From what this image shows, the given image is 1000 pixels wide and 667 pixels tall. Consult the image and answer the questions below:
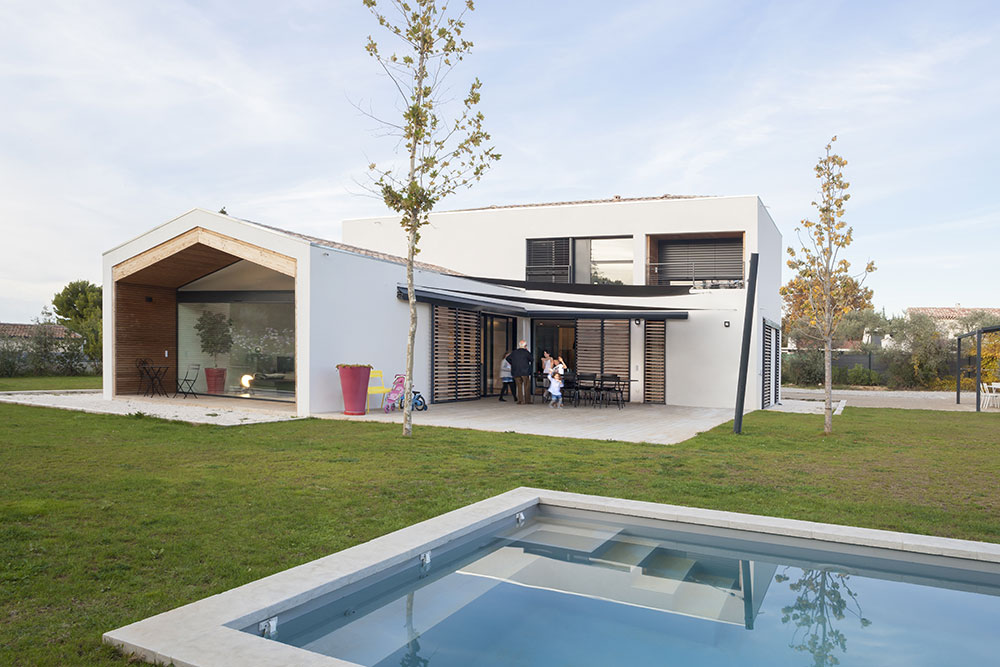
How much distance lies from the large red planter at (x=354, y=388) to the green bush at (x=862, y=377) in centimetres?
2495

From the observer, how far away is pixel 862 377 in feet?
97.7

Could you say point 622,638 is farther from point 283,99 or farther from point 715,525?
point 283,99

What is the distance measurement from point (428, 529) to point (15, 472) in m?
4.48

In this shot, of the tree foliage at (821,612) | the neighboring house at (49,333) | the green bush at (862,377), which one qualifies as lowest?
the green bush at (862,377)

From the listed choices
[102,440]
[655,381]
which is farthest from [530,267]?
[102,440]

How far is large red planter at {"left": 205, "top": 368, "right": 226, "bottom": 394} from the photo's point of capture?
16094mm

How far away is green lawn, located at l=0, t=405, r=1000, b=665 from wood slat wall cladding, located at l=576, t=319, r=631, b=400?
7.64 meters

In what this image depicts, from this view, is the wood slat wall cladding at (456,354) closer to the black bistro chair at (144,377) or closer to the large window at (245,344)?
the large window at (245,344)

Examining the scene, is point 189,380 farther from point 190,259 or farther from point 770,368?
point 770,368

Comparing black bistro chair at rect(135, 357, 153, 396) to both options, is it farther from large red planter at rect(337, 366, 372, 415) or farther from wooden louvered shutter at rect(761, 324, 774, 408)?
wooden louvered shutter at rect(761, 324, 774, 408)

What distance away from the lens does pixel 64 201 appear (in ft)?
54.9

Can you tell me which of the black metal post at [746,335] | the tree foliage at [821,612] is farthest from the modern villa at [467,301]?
the tree foliage at [821,612]

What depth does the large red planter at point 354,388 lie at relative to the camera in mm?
12336

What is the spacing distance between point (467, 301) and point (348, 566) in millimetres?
11665
